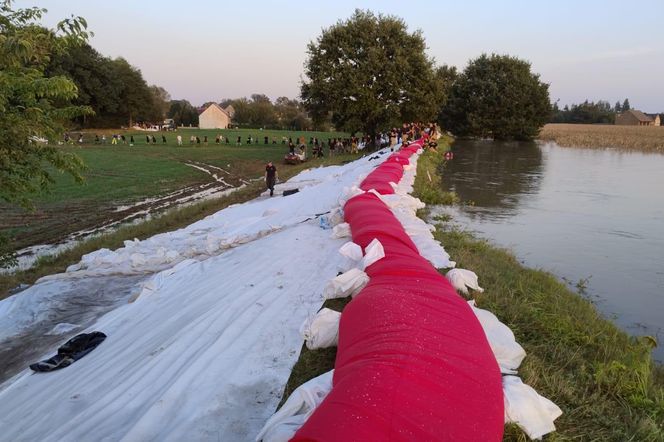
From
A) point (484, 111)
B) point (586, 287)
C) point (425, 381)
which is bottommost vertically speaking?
point (586, 287)

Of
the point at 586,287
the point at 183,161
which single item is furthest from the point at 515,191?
the point at 183,161

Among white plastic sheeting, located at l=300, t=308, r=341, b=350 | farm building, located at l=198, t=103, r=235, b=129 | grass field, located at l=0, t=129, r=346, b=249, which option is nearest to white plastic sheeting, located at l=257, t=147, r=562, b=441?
white plastic sheeting, located at l=300, t=308, r=341, b=350

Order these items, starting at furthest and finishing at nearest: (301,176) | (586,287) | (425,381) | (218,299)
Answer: (301,176)
(586,287)
(218,299)
(425,381)

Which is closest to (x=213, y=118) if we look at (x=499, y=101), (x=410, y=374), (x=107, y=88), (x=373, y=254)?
(x=107, y=88)

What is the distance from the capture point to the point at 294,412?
3.51 m

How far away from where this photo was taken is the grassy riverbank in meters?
9.65

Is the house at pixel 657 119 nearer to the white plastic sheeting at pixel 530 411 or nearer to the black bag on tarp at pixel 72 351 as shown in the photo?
the white plastic sheeting at pixel 530 411

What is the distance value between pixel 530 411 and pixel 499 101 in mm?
57018

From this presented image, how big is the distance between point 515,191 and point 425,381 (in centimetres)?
1729

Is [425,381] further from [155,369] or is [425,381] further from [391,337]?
[155,369]

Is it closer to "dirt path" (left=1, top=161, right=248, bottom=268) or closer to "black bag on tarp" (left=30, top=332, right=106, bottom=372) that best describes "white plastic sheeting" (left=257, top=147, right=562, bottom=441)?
"black bag on tarp" (left=30, top=332, right=106, bottom=372)

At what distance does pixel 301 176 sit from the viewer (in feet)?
70.0

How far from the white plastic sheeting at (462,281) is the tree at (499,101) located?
176 ft

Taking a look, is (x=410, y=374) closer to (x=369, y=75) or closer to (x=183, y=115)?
(x=369, y=75)
